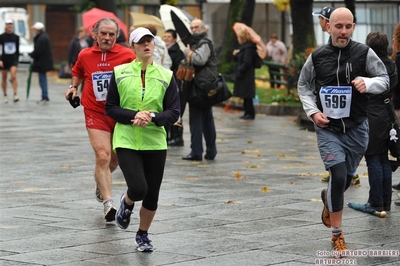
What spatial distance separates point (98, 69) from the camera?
964cm

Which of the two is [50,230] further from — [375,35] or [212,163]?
[212,163]

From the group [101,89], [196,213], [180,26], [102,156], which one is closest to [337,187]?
[196,213]

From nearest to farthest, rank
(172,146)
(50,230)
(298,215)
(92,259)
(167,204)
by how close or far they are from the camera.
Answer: (92,259) → (50,230) → (298,215) → (167,204) → (172,146)

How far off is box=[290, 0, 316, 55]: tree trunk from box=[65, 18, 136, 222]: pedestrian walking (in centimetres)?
1508

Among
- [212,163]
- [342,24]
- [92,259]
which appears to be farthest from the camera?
[212,163]

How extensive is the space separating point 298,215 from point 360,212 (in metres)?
0.65

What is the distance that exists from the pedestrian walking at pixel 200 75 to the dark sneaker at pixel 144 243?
20.9ft

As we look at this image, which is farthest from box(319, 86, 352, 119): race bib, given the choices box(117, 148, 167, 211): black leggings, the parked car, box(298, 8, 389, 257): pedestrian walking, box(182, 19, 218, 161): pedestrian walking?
the parked car

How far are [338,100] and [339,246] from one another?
1.13 meters

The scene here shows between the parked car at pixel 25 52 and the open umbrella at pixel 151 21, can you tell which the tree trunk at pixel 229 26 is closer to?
the open umbrella at pixel 151 21

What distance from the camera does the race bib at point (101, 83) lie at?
31.3 ft

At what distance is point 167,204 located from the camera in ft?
33.7

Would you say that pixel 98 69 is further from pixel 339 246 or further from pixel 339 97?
pixel 339 246

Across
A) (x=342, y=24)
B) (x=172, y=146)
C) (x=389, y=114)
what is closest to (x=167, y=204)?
(x=389, y=114)
